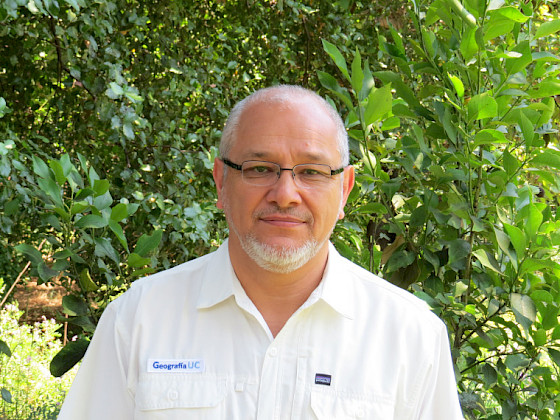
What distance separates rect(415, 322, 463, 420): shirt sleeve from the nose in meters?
0.52

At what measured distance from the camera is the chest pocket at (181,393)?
5.73 feet

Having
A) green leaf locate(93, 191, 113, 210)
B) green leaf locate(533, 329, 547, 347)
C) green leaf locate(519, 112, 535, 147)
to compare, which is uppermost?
green leaf locate(519, 112, 535, 147)

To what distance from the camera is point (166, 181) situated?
376cm

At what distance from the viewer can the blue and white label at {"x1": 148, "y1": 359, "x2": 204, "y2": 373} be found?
1.79m

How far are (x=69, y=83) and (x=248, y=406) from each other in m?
2.56

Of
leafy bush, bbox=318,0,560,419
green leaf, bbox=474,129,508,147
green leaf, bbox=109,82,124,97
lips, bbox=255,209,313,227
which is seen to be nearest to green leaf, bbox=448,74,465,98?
leafy bush, bbox=318,0,560,419

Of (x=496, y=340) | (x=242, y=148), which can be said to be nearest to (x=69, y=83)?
(x=242, y=148)

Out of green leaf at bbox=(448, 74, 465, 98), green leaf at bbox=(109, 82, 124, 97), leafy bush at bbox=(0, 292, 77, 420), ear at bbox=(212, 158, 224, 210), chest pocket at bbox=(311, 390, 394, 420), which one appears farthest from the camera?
leafy bush at bbox=(0, 292, 77, 420)

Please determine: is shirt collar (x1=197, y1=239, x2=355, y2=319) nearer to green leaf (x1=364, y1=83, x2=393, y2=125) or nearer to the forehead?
the forehead

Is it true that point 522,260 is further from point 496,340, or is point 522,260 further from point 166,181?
point 166,181

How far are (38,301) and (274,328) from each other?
7913 millimetres

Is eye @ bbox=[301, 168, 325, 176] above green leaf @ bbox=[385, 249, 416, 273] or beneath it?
above

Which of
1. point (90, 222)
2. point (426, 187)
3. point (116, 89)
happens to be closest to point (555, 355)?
point (426, 187)

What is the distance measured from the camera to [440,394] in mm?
1836
